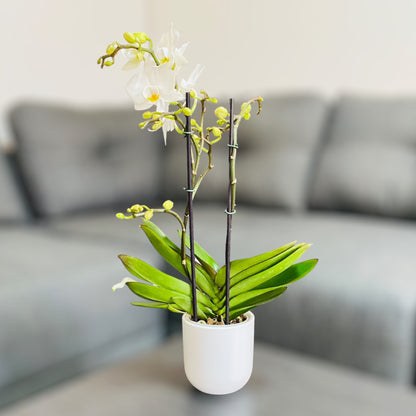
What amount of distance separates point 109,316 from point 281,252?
2.37 feet

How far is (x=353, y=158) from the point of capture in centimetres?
167

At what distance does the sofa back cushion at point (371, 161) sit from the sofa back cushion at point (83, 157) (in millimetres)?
764

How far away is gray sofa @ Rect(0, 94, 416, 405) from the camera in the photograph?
3.40 ft

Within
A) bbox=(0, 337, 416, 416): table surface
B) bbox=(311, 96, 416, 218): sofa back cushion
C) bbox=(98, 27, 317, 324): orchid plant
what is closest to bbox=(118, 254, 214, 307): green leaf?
bbox=(98, 27, 317, 324): orchid plant

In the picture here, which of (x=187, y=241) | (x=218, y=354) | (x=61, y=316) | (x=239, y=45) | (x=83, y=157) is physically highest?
(x=239, y=45)

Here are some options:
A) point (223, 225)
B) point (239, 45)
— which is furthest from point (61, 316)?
point (239, 45)

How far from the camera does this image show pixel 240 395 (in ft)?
2.01

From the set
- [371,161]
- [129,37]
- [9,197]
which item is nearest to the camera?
[129,37]

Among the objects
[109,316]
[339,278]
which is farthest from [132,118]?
[339,278]

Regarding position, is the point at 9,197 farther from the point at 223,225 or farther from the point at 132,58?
the point at 132,58

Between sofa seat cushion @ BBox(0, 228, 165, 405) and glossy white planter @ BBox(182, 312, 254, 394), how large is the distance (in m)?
0.57

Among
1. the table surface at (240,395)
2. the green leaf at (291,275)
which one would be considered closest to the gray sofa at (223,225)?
the table surface at (240,395)

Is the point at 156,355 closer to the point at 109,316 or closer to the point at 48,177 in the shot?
the point at 109,316

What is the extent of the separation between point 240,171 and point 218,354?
4.29 feet
